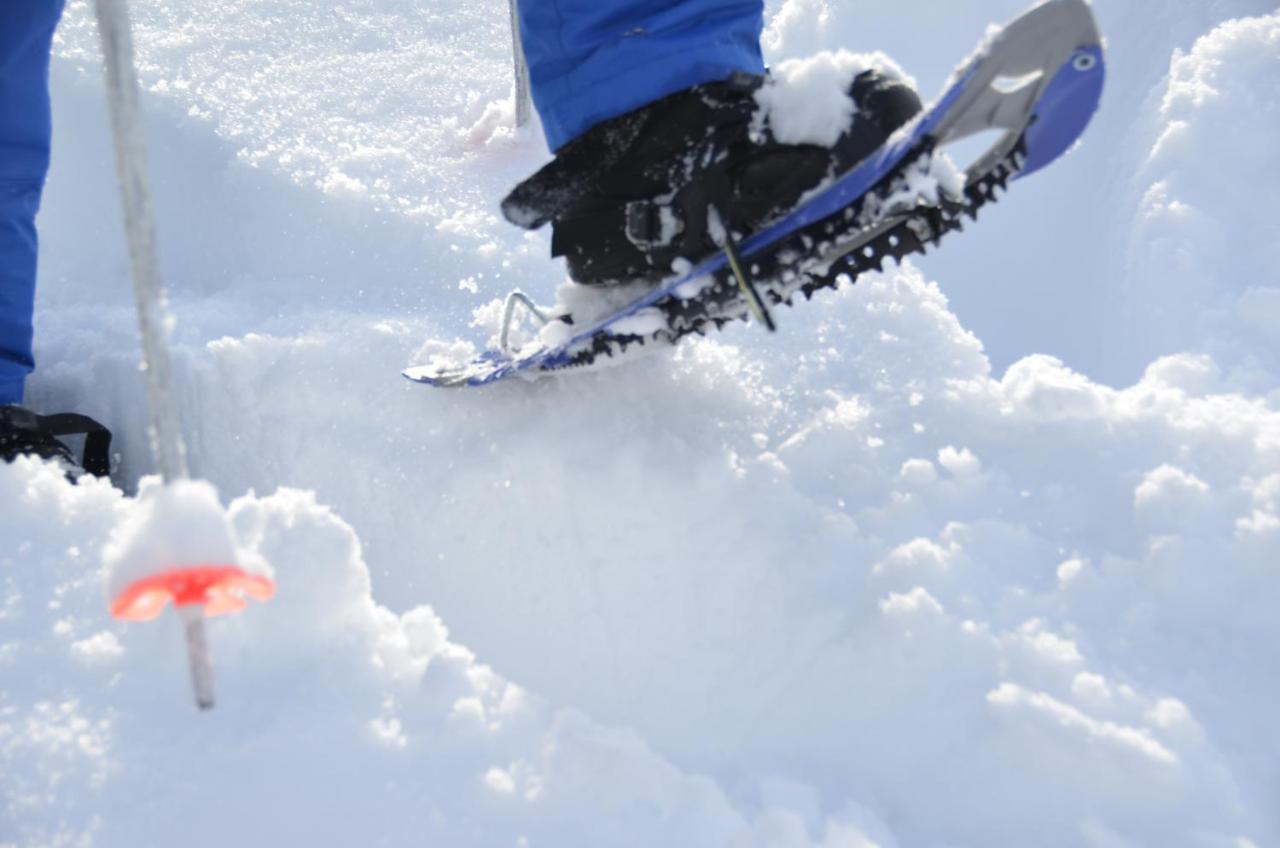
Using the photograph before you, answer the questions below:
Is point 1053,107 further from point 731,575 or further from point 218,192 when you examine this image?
point 218,192

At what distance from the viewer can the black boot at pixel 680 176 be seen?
4.37 feet

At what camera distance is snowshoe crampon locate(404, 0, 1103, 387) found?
46.1 inches

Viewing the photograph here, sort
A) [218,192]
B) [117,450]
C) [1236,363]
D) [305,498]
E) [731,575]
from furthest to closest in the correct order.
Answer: [218,192]
[117,450]
[1236,363]
[731,575]
[305,498]

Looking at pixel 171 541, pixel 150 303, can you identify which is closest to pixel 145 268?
pixel 150 303

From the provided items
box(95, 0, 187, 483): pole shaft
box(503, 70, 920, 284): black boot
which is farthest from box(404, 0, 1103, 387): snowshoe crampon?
box(95, 0, 187, 483): pole shaft

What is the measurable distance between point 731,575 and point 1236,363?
0.88 m

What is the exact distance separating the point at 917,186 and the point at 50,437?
131 cm

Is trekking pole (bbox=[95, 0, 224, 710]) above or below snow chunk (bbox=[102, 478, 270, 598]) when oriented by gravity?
above

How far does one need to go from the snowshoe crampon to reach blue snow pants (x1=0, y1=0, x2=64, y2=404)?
2.99 feet

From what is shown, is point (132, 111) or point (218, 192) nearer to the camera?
point (132, 111)

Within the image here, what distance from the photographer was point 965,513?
1317mm

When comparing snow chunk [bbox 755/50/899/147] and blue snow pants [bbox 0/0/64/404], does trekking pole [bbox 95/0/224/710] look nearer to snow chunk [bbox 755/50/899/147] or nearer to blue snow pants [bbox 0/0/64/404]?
snow chunk [bbox 755/50/899/147]

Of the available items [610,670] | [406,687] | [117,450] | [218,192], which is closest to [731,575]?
[610,670]

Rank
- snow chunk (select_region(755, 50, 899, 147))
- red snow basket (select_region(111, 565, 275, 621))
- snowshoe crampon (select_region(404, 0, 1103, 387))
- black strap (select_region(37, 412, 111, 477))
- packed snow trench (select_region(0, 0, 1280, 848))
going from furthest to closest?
black strap (select_region(37, 412, 111, 477)) → snow chunk (select_region(755, 50, 899, 147)) → snowshoe crampon (select_region(404, 0, 1103, 387)) → packed snow trench (select_region(0, 0, 1280, 848)) → red snow basket (select_region(111, 565, 275, 621))
